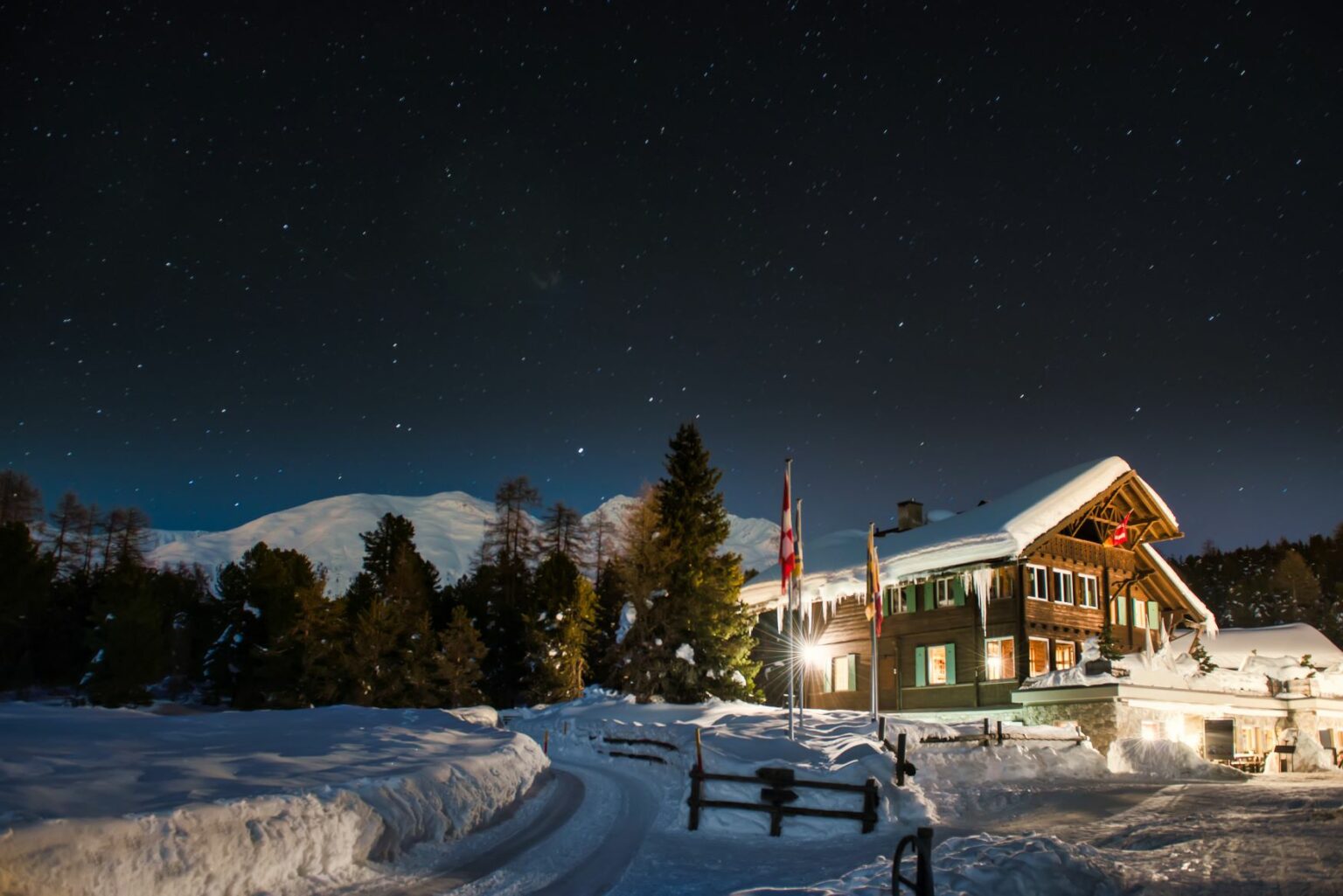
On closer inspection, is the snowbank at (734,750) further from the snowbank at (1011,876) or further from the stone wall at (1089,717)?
the stone wall at (1089,717)

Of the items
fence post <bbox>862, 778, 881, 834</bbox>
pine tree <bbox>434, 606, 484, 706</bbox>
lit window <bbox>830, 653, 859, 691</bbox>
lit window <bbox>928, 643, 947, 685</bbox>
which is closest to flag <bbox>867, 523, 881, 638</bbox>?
lit window <bbox>928, 643, 947, 685</bbox>

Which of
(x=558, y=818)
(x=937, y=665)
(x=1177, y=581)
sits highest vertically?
(x=1177, y=581)

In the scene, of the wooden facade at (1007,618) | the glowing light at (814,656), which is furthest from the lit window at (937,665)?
the glowing light at (814,656)

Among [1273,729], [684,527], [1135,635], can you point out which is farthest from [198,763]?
[1135,635]

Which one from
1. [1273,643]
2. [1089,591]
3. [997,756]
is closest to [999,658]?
[1089,591]

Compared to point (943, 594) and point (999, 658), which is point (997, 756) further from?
point (943, 594)

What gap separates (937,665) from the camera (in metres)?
36.1

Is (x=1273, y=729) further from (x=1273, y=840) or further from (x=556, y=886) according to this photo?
(x=556, y=886)

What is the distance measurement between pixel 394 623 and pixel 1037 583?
92.6 feet

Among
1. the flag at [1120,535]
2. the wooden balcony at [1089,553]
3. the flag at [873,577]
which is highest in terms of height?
the flag at [1120,535]

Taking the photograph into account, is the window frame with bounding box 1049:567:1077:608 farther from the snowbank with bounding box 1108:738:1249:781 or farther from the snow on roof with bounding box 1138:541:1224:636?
Answer: the snowbank with bounding box 1108:738:1249:781

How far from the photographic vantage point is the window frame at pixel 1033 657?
33.0 meters

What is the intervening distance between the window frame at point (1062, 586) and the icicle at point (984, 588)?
2.67 m

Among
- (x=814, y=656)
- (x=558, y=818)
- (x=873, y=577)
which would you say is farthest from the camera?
(x=814, y=656)
